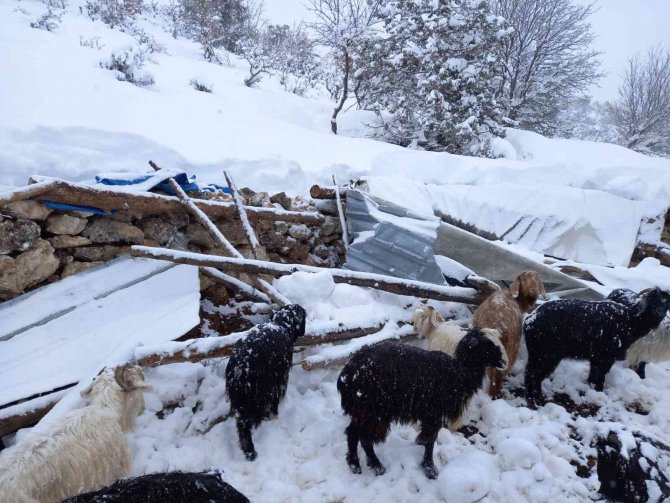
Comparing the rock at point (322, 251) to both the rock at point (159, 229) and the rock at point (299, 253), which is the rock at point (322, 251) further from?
the rock at point (159, 229)

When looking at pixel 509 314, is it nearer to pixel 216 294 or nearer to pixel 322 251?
pixel 322 251

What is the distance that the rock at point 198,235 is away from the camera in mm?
5539

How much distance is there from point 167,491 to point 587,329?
373cm

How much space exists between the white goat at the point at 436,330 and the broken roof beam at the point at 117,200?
280cm

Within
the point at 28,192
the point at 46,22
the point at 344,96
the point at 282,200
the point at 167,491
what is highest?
the point at 46,22

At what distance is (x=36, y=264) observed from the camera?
423cm

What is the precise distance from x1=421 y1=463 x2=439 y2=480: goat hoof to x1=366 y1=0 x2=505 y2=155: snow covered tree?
1066 cm

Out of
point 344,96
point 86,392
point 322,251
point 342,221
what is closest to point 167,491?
point 86,392

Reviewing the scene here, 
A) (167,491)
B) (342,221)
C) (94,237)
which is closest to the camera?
(167,491)

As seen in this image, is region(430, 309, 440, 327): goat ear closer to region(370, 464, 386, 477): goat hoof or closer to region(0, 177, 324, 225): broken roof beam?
region(370, 464, 386, 477): goat hoof

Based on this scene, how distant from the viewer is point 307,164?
312 inches

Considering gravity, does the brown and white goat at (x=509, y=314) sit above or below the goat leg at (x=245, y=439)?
above

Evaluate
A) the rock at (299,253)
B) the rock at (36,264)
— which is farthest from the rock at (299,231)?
the rock at (36,264)

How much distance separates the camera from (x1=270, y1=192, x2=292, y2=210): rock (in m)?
6.48
